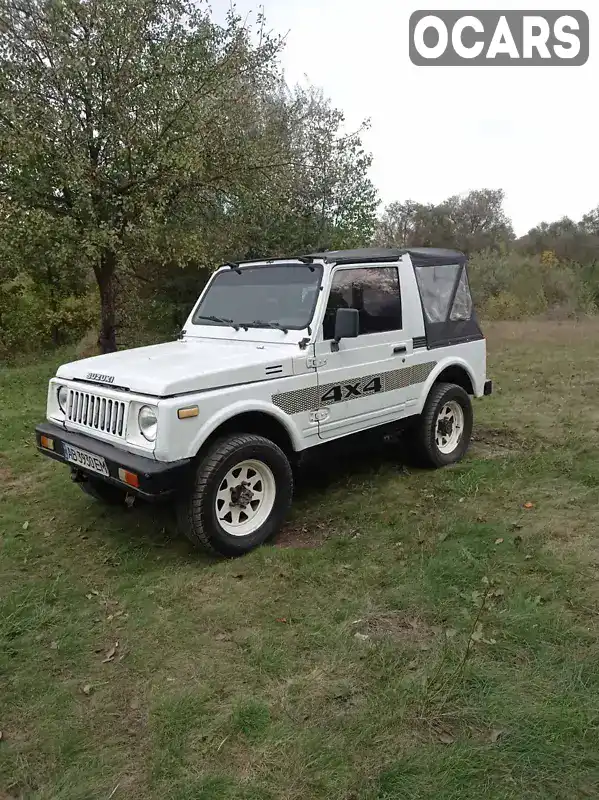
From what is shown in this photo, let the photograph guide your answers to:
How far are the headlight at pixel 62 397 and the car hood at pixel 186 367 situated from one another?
100 millimetres

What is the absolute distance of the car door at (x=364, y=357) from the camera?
4.58 m

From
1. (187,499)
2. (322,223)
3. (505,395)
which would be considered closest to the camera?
(187,499)

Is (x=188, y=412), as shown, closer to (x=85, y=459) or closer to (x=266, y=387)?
(x=266, y=387)

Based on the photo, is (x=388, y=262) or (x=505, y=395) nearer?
(x=388, y=262)

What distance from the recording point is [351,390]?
4.75 m

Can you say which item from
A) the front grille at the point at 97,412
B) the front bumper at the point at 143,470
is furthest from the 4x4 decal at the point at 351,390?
the front grille at the point at 97,412

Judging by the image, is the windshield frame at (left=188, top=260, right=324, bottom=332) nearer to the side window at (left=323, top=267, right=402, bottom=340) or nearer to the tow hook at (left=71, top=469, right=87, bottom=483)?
the side window at (left=323, top=267, right=402, bottom=340)

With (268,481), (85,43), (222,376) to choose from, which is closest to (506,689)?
(268,481)

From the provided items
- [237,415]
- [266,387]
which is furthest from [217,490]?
[266,387]

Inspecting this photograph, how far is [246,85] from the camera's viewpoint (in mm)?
11250

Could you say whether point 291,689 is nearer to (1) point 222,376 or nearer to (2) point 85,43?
(1) point 222,376

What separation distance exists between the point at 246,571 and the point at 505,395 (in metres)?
6.43

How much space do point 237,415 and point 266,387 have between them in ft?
0.95

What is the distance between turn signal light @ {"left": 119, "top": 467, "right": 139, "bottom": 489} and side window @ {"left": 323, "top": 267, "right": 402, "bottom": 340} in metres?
1.80
